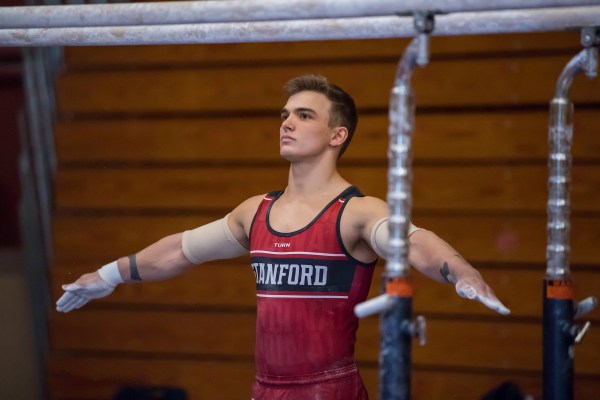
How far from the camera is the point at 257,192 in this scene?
17.0ft

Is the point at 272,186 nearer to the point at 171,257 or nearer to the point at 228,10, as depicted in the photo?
the point at 171,257

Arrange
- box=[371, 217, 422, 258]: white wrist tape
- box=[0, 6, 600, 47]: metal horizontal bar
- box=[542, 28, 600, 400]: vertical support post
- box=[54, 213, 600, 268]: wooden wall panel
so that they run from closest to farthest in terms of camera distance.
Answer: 1. box=[542, 28, 600, 400]: vertical support post
2. box=[0, 6, 600, 47]: metal horizontal bar
3. box=[371, 217, 422, 258]: white wrist tape
4. box=[54, 213, 600, 268]: wooden wall panel

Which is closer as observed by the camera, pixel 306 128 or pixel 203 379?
pixel 306 128

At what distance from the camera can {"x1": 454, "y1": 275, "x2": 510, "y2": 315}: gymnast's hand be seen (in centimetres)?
239

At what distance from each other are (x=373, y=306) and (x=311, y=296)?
2.24 feet

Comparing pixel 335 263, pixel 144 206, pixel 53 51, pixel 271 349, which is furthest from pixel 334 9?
pixel 53 51

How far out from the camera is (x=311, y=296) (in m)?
2.96

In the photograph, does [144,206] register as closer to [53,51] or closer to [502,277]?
[53,51]

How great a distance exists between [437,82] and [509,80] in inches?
14.7

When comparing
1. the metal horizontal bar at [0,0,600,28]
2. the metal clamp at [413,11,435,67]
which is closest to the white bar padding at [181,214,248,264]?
the metal horizontal bar at [0,0,600,28]

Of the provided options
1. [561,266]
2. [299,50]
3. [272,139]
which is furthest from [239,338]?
[561,266]

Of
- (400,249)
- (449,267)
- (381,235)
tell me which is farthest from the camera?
(381,235)

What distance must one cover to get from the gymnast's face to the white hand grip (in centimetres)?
81

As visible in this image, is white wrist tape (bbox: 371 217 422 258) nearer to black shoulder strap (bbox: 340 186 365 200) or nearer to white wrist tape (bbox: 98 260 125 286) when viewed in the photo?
black shoulder strap (bbox: 340 186 365 200)
